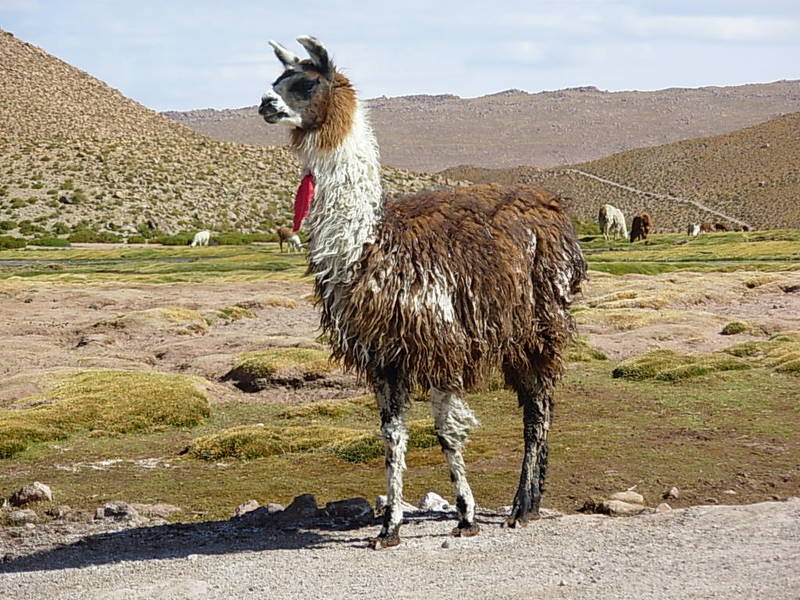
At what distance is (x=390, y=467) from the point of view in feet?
35.7

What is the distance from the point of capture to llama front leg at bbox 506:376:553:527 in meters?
11.7

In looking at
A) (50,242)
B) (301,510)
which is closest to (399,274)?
(301,510)

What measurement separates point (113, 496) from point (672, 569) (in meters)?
8.30

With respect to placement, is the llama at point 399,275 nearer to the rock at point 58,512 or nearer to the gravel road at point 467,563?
the gravel road at point 467,563

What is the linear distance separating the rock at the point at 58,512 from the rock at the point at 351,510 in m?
3.52

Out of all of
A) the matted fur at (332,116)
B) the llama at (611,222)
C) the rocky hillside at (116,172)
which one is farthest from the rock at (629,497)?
the rocky hillside at (116,172)

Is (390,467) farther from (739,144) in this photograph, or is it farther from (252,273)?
(739,144)

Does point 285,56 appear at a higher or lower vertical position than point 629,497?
higher

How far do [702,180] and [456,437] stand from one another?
160m

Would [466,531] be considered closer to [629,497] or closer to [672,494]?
[629,497]

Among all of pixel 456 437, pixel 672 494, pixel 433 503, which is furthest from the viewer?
pixel 672 494

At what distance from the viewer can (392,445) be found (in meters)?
10.9

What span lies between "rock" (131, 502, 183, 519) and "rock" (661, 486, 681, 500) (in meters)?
6.15

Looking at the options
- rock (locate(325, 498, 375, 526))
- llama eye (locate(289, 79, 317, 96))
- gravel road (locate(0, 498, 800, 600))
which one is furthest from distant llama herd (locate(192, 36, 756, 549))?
rock (locate(325, 498, 375, 526))
